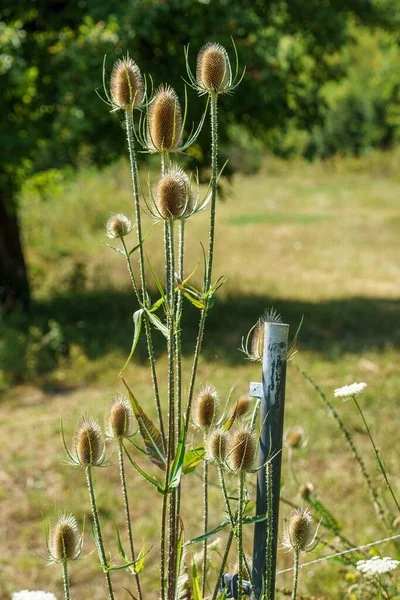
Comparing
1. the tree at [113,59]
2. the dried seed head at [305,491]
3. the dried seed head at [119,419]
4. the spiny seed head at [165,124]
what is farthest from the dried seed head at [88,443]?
the tree at [113,59]

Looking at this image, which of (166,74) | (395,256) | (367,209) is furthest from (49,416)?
(367,209)

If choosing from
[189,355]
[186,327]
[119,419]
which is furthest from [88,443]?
[186,327]

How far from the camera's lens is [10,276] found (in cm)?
831

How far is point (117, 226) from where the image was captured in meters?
1.56

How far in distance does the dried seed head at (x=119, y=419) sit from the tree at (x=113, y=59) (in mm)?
4372

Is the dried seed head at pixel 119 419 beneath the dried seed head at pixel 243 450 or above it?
above

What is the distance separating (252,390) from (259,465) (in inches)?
6.3

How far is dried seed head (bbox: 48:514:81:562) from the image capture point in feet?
4.74

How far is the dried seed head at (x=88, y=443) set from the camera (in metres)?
1.45

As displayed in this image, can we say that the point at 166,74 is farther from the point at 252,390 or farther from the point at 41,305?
the point at 252,390

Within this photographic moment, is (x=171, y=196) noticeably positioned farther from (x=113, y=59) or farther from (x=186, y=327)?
(x=186, y=327)

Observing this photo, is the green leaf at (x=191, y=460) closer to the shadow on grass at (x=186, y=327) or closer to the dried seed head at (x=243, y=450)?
the dried seed head at (x=243, y=450)

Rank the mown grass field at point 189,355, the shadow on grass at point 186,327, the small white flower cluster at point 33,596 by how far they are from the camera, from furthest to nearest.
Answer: the shadow on grass at point 186,327 < the mown grass field at point 189,355 < the small white flower cluster at point 33,596

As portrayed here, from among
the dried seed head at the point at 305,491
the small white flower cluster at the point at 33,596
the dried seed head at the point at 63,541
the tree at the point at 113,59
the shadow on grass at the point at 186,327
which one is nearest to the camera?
the small white flower cluster at the point at 33,596
